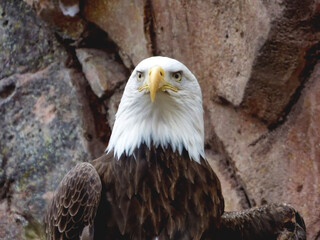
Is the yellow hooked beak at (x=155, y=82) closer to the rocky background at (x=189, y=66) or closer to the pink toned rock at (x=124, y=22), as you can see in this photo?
the rocky background at (x=189, y=66)

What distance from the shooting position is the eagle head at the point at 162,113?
140 inches

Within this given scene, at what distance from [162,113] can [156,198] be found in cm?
44

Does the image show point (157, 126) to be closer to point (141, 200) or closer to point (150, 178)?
point (150, 178)

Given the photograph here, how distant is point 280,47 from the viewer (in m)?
4.34

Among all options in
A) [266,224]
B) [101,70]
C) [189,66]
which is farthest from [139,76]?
[101,70]

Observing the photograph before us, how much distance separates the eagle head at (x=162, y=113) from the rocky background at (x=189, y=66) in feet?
2.93

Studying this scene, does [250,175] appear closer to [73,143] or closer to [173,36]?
[173,36]

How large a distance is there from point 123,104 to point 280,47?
1188mm

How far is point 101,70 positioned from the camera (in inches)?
219

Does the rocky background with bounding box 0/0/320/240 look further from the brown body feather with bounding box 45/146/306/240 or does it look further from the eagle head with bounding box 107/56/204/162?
the brown body feather with bounding box 45/146/306/240

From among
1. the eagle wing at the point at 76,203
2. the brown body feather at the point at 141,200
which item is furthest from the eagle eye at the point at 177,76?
the eagle wing at the point at 76,203

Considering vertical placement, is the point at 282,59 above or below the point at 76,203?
above

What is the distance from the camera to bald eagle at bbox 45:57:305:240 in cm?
351

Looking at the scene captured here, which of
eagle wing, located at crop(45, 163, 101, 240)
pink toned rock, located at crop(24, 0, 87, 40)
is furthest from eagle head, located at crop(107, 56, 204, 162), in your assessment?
pink toned rock, located at crop(24, 0, 87, 40)
